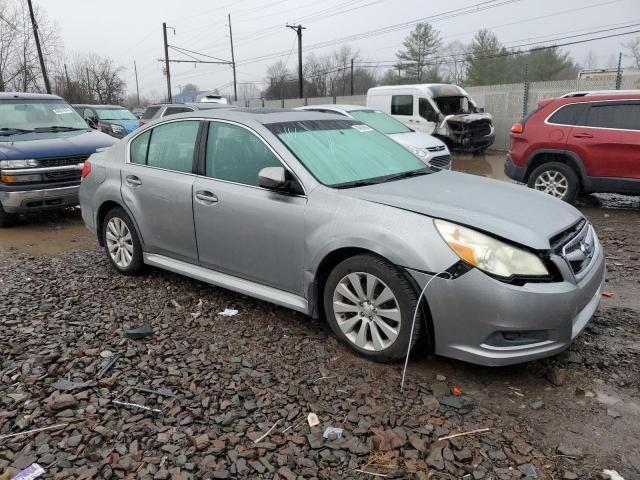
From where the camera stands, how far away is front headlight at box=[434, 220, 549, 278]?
9.44 feet

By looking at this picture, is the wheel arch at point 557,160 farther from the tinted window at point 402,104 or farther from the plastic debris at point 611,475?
the tinted window at point 402,104

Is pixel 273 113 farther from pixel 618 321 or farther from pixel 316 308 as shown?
pixel 618 321

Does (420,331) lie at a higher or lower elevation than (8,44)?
lower

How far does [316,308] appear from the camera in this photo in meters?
3.61

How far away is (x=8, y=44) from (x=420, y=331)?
104 ft

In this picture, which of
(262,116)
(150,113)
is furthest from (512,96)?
(262,116)

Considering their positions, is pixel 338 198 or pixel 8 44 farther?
pixel 8 44

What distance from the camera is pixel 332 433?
2705 millimetres

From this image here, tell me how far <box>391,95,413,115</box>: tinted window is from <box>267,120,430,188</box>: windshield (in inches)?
435

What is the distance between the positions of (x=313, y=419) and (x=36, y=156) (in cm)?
630

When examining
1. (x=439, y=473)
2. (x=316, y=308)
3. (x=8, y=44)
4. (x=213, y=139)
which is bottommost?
(x=439, y=473)

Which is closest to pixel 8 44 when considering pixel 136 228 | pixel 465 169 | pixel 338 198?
pixel 465 169

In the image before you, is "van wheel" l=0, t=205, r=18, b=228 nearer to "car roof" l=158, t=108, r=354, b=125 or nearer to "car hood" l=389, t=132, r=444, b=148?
"car roof" l=158, t=108, r=354, b=125

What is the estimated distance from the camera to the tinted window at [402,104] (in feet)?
49.4
